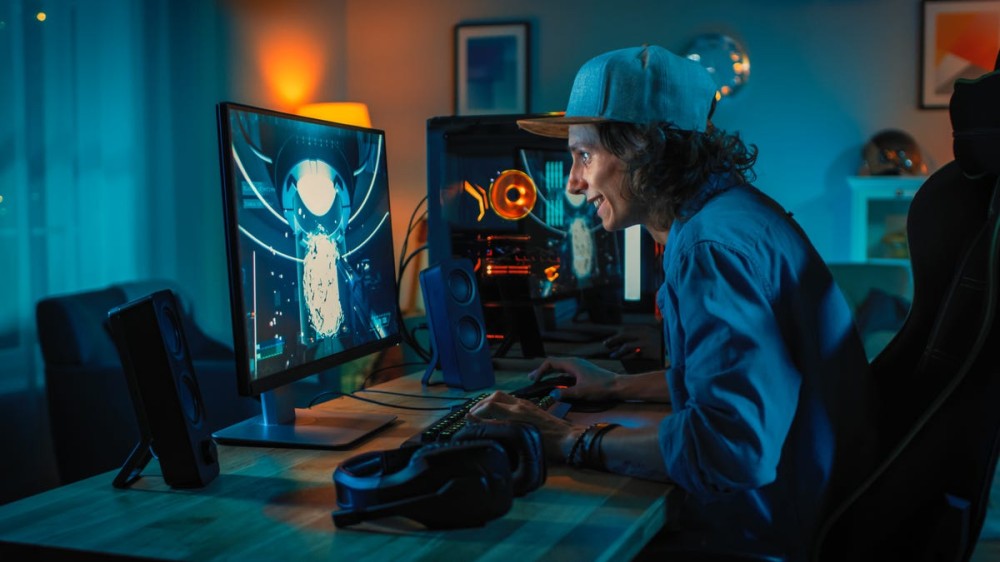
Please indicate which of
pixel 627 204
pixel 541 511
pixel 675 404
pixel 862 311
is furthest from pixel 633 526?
pixel 862 311

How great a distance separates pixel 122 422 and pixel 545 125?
1933mm

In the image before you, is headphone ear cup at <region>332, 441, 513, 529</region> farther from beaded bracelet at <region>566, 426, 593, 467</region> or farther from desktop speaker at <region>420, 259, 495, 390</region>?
desktop speaker at <region>420, 259, 495, 390</region>

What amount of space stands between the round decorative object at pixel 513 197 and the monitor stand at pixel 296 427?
73 centimetres

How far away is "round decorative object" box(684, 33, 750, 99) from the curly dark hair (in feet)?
14.0

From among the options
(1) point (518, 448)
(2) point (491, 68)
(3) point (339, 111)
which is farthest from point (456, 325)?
(2) point (491, 68)

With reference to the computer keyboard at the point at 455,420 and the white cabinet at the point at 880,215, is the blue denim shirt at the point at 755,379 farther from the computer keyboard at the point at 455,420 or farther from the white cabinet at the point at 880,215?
the white cabinet at the point at 880,215

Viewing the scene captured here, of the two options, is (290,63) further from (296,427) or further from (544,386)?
(296,427)

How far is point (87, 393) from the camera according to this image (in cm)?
306

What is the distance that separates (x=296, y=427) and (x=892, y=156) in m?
4.48

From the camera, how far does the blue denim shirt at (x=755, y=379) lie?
1149 millimetres

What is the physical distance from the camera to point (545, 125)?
166cm

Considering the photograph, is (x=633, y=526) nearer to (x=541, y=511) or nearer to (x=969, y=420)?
(x=541, y=511)

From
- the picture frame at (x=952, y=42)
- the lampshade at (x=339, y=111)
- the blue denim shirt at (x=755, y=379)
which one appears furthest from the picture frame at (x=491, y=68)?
the blue denim shirt at (x=755, y=379)

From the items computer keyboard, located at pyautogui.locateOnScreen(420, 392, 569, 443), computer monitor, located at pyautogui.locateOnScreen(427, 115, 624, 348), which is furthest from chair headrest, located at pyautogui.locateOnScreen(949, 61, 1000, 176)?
computer monitor, located at pyautogui.locateOnScreen(427, 115, 624, 348)
